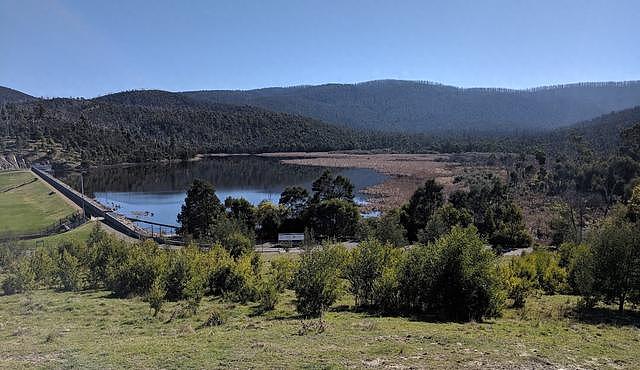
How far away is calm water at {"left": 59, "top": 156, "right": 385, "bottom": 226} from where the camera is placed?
8075 cm

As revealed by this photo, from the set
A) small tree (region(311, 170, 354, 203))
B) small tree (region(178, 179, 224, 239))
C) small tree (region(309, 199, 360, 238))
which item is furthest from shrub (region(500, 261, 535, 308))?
small tree (region(311, 170, 354, 203))

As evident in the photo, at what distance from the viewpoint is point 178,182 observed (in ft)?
359

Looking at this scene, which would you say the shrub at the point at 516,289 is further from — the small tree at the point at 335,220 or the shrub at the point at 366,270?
the small tree at the point at 335,220

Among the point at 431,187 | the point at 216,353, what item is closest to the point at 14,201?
the point at 431,187

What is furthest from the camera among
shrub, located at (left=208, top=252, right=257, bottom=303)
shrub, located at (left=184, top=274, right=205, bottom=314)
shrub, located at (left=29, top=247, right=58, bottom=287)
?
shrub, located at (left=29, top=247, right=58, bottom=287)

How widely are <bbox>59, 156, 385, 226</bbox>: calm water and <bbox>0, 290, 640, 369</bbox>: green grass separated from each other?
160 ft

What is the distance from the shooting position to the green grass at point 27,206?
2136 inches

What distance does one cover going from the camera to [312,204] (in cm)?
5591

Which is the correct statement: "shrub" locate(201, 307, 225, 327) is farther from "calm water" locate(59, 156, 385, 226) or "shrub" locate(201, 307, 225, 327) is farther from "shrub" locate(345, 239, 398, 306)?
"calm water" locate(59, 156, 385, 226)

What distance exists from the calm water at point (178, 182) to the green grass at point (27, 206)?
8.10 meters

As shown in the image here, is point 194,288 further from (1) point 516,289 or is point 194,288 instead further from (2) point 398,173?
(2) point 398,173

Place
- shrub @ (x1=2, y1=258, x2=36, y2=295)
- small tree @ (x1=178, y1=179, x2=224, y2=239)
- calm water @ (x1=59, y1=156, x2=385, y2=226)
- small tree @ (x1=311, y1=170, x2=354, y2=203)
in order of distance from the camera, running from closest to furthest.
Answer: shrub @ (x1=2, y1=258, x2=36, y2=295)
small tree @ (x1=178, y1=179, x2=224, y2=239)
small tree @ (x1=311, y1=170, x2=354, y2=203)
calm water @ (x1=59, y1=156, x2=385, y2=226)

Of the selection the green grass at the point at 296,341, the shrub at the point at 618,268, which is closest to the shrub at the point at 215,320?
the green grass at the point at 296,341

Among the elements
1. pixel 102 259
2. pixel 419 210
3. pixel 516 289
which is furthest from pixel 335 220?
pixel 516 289
